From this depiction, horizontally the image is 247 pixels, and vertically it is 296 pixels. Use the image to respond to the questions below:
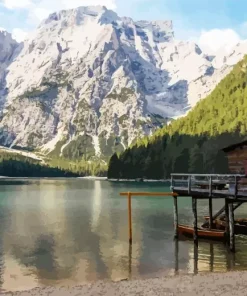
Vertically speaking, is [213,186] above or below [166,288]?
above

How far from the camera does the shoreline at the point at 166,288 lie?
2825cm

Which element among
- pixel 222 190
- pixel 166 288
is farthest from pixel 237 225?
pixel 166 288

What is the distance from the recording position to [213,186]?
49906 millimetres

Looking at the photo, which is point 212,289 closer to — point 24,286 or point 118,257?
point 24,286

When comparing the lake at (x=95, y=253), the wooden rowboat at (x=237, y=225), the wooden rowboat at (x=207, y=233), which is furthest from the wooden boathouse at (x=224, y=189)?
the lake at (x=95, y=253)

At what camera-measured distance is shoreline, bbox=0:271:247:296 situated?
2825 cm

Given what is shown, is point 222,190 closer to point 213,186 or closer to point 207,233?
point 213,186

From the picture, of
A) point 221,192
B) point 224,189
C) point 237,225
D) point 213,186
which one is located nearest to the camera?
point 221,192

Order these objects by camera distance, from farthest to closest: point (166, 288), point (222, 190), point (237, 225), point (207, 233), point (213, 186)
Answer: point (237, 225)
point (207, 233)
point (213, 186)
point (222, 190)
point (166, 288)

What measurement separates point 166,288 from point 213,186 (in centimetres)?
2198

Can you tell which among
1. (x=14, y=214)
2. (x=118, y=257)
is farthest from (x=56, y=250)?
(x=14, y=214)

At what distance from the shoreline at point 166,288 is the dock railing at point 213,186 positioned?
13071 millimetres

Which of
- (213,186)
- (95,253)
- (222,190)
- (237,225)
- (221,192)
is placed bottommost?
(95,253)

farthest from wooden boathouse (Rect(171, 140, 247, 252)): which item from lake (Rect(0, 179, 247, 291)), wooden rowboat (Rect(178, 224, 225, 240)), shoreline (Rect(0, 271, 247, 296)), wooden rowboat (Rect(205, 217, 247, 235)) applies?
shoreline (Rect(0, 271, 247, 296))
